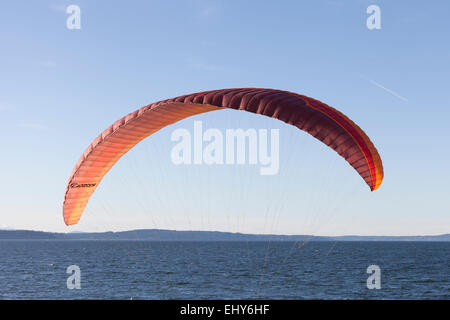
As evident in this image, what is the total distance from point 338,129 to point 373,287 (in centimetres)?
3431

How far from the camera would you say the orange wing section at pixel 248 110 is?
41.9 feet

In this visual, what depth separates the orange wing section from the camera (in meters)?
12.8

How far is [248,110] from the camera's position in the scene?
13094mm
